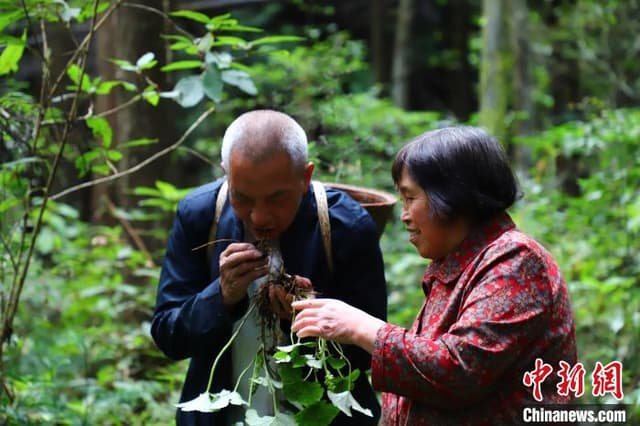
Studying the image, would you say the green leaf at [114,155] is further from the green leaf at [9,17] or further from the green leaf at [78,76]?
the green leaf at [9,17]

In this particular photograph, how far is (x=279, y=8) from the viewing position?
15016 mm

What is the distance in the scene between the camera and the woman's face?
2.32m

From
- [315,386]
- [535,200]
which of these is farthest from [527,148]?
[315,386]

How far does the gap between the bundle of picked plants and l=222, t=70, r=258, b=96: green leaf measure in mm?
1018

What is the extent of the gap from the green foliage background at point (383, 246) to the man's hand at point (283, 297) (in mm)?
1736

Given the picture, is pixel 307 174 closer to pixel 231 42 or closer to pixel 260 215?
pixel 260 215

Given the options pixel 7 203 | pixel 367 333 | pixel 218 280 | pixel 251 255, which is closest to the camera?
pixel 367 333

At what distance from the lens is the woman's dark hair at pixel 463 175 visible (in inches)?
89.6

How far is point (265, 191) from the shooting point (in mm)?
2557

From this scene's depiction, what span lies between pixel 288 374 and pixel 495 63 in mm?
6585

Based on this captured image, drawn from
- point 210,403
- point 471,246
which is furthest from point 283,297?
point 471,246

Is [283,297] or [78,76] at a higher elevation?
[78,76]

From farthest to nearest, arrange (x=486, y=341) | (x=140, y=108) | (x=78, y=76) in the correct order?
(x=140, y=108) < (x=78, y=76) < (x=486, y=341)

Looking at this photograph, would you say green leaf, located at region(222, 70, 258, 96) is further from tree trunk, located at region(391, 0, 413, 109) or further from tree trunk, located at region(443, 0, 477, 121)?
tree trunk, located at region(443, 0, 477, 121)
